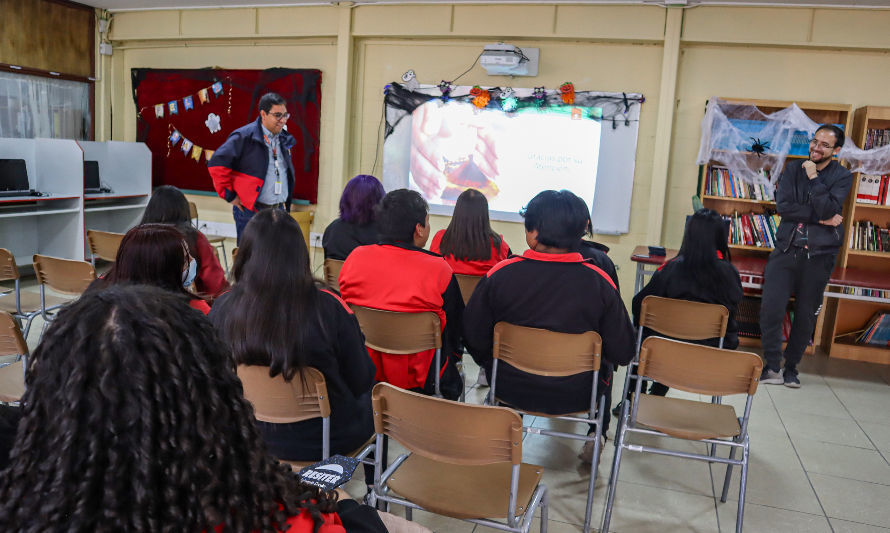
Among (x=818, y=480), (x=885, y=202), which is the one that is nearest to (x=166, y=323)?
(x=818, y=480)

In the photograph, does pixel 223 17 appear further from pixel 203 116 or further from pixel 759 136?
pixel 759 136

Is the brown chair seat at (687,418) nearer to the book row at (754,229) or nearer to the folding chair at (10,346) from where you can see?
the folding chair at (10,346)

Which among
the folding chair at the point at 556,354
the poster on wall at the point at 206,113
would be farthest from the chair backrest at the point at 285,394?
the poster on wall at the point at 206,113

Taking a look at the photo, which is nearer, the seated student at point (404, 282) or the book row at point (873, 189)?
the seated student at point (404, 282)

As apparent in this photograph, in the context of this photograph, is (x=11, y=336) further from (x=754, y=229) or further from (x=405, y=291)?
(x=754, y=229)

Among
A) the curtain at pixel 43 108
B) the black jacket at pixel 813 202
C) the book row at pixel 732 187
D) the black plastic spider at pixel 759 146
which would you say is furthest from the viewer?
the curtain at pixel 43 108

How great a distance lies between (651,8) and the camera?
5.28 meters

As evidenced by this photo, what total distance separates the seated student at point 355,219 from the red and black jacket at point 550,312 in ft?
3.87

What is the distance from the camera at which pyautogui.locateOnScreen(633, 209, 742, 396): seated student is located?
3.15 m

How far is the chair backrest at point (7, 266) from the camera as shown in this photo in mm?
3643

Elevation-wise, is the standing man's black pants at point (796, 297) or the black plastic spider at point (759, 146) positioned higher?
the black plastic spider at point (759, 146)

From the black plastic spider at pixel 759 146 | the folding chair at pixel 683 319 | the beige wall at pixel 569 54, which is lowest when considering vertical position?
the folding chair at pixel 683 319

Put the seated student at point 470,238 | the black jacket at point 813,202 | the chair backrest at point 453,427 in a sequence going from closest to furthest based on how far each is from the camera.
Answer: the chair backrest at point 453,427
the seated student at point 470,238
the black jacket at point 813,202

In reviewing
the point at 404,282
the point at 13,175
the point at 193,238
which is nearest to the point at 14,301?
the point at 193,238
